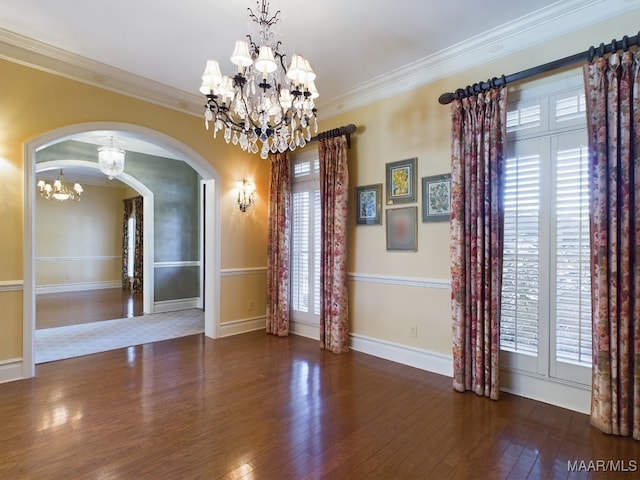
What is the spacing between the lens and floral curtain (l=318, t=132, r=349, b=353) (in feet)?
13.4

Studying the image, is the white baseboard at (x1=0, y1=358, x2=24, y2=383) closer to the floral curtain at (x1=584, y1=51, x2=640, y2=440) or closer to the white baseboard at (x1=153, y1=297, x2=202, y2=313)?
the white baseboard at (x1=153, y1=297, x2=202, y2=313)

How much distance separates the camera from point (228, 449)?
85.7 inches

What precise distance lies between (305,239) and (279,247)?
16.0 inches

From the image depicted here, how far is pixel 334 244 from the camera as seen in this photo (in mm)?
4137

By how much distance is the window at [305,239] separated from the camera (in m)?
4.70

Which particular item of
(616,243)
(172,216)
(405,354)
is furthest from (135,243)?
(616,243)

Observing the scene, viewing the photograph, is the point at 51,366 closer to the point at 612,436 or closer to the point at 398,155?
the point at 398,155

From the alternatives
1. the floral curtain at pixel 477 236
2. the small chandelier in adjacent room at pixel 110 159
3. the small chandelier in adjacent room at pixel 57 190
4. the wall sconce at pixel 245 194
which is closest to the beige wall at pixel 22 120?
the wall sconce at pixel 245 194

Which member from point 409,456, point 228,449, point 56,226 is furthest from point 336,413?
point 56,226

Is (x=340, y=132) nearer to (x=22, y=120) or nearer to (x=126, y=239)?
(x=22, y=120)

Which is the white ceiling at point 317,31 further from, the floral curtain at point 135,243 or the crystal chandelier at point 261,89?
the floral curtain at point 135,243

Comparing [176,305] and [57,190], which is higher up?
[57,190]

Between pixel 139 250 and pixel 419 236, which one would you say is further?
pixel 139 250

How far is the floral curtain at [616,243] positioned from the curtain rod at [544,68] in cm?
6
